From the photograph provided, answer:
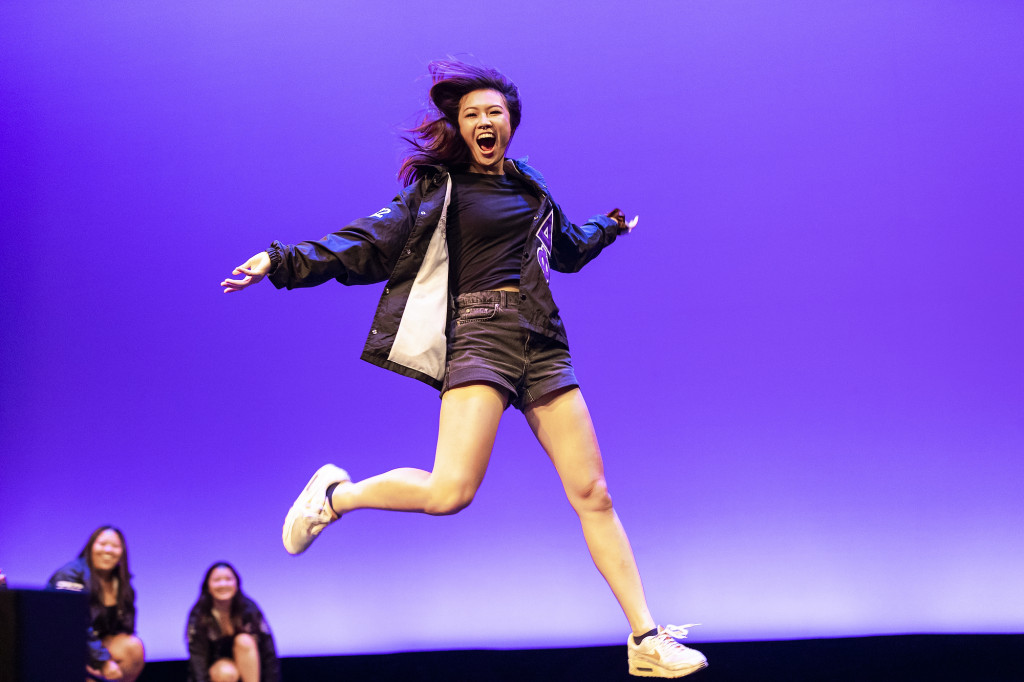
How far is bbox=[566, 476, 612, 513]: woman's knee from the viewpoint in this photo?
2592 millimetres

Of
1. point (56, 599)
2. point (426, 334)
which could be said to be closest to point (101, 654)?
point (426, 334)

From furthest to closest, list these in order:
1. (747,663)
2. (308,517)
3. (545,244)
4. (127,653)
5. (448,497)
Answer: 1. (747,663)
2. (127,653)
3. (545,244)
4. (308,517)
5. (448,497)

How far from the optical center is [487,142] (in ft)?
8.95

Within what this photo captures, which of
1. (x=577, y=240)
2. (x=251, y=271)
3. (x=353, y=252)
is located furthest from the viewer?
(x=577, y=240)

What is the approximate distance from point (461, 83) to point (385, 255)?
1.93ft

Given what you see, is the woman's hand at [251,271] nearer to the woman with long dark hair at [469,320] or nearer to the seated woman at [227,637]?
the woman with long dark hair at [469,320]

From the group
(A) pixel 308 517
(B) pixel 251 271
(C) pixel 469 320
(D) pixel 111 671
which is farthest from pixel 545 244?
(D) pixel 111 671

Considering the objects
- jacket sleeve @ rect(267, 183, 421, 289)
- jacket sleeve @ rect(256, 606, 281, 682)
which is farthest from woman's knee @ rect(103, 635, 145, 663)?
jacket sleeve @ rect(267, 183, 421, 289)

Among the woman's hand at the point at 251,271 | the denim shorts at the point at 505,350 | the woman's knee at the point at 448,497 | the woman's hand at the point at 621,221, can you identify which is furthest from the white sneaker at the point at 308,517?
the woman's hand at the point at 621,221

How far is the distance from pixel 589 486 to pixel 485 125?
112cm

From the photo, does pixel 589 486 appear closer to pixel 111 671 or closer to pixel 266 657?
pixel 266 657

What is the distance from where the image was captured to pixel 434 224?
2684 mm

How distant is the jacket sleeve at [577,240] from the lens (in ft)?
9.64

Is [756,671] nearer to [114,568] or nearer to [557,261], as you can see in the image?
[557,261]
